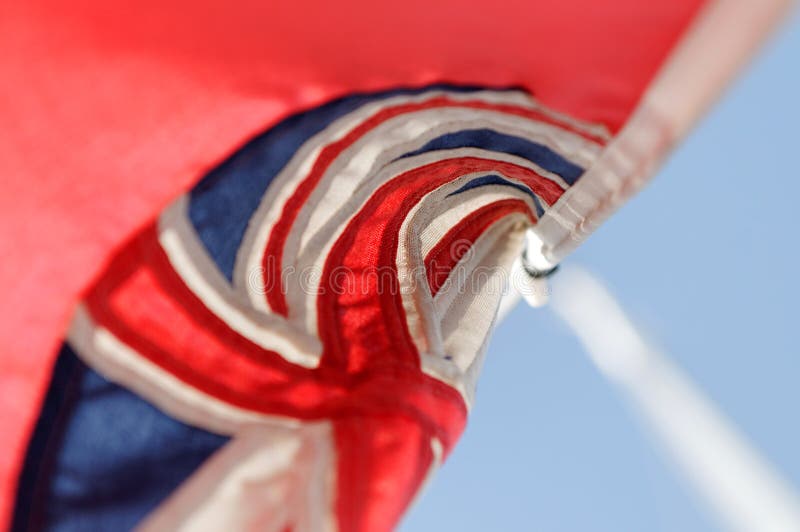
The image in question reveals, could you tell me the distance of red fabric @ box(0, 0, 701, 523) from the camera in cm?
36

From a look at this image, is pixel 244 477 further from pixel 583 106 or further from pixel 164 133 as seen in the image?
pixel 583 106

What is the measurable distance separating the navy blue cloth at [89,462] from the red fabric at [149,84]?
1cm

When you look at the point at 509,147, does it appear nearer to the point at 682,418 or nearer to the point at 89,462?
the point at 89,462

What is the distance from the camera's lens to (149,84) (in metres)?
0.38

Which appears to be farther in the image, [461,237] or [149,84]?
[461,237]

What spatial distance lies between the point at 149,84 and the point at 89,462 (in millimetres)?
225

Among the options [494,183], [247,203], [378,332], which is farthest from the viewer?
[494,183]

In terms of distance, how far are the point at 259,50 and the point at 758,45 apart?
275 millimetres

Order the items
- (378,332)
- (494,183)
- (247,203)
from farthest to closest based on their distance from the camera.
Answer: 1. (494,183)
2. (378,332)
3. (247,203)

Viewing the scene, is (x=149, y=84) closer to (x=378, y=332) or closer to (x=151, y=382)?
(x=151, y=382)

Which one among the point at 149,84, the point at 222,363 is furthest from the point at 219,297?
the point at 149,84

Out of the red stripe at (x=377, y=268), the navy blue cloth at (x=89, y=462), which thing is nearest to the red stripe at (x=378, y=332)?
the red stripe at (x=377, y=268)

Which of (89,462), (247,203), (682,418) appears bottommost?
(682,418)

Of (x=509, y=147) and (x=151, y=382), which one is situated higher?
(x=509, y=147)
